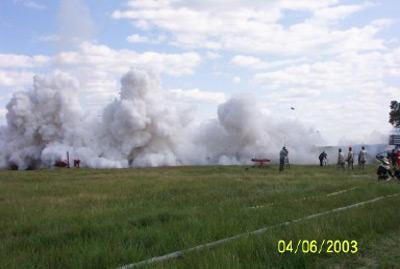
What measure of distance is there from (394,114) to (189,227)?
6122cm

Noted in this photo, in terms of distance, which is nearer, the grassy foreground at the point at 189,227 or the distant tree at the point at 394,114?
the grassy foreground at the point at 189,227

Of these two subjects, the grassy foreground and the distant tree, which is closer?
the grassy foreground

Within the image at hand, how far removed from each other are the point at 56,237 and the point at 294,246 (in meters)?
4.37

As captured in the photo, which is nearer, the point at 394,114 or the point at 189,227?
the point at 189,227

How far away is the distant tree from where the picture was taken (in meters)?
66.3

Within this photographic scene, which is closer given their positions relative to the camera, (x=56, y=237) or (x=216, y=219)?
(x=56, y=237)

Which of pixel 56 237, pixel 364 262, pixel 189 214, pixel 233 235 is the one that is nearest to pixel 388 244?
pixel 364 262

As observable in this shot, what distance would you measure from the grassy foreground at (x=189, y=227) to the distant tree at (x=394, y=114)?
50870 mm

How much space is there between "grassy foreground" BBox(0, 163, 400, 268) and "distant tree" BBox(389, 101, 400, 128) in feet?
167

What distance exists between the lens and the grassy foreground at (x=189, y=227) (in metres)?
7.87

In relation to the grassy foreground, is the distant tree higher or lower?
higher

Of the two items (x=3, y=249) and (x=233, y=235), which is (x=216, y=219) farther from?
(x=3, y=249)

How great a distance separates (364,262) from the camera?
761 centimetres

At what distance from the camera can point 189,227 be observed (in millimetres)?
10469
